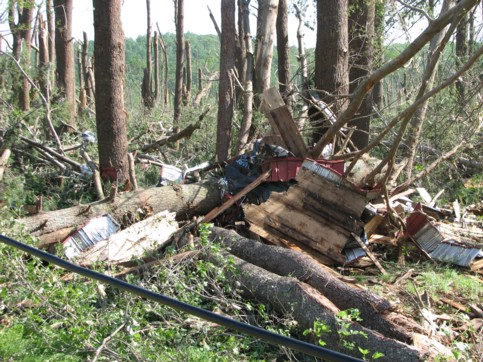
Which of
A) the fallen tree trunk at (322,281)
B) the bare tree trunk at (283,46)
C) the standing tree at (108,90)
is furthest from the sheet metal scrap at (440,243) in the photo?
the bare tree trunk at (283,46)

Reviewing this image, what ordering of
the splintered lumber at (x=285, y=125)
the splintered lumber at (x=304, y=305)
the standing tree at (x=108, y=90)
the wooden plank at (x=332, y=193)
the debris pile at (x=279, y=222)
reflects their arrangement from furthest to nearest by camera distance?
the standing tree at (x=108, y=90) < the splintered lumber at (x=285, y=125) < the wooden plank at (x=332, y=193) < the debris pile at (x=279, y=222) < the splintered lumber at (x=304, y=305)

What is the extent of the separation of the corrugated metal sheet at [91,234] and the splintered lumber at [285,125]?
2.66 m

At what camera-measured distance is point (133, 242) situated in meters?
6.57

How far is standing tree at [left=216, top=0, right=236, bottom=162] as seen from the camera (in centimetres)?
1000

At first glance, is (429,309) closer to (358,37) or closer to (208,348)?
(208,348)

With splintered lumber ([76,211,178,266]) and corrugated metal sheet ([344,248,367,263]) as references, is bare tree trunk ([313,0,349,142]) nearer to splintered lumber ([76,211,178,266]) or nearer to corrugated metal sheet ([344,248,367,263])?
corrugated metal sheet ([344,248,367,263])

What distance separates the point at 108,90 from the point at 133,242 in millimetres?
3075

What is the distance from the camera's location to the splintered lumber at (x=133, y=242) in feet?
20.6

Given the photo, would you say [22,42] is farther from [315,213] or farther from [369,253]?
[369,253]

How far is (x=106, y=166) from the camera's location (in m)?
8.62

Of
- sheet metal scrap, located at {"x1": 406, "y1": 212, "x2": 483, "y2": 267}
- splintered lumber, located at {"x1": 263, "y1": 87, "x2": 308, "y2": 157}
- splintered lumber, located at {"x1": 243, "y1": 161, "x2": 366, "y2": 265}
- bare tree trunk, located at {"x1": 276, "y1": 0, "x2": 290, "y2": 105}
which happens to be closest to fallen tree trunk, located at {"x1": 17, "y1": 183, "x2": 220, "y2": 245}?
splintered lumber, located at {"x1": 243, "y1": 161, "x2": 366, "y2": 265}

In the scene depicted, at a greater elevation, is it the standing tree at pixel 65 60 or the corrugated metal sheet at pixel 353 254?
the standing tree at pixel 65 60

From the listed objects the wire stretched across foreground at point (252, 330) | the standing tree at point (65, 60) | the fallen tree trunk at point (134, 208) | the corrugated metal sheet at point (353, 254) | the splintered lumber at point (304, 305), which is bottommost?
the corrugated metal sheet at point (353, 254)

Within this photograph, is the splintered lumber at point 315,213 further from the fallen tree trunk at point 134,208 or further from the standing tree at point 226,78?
the standing tree at point 226,78
